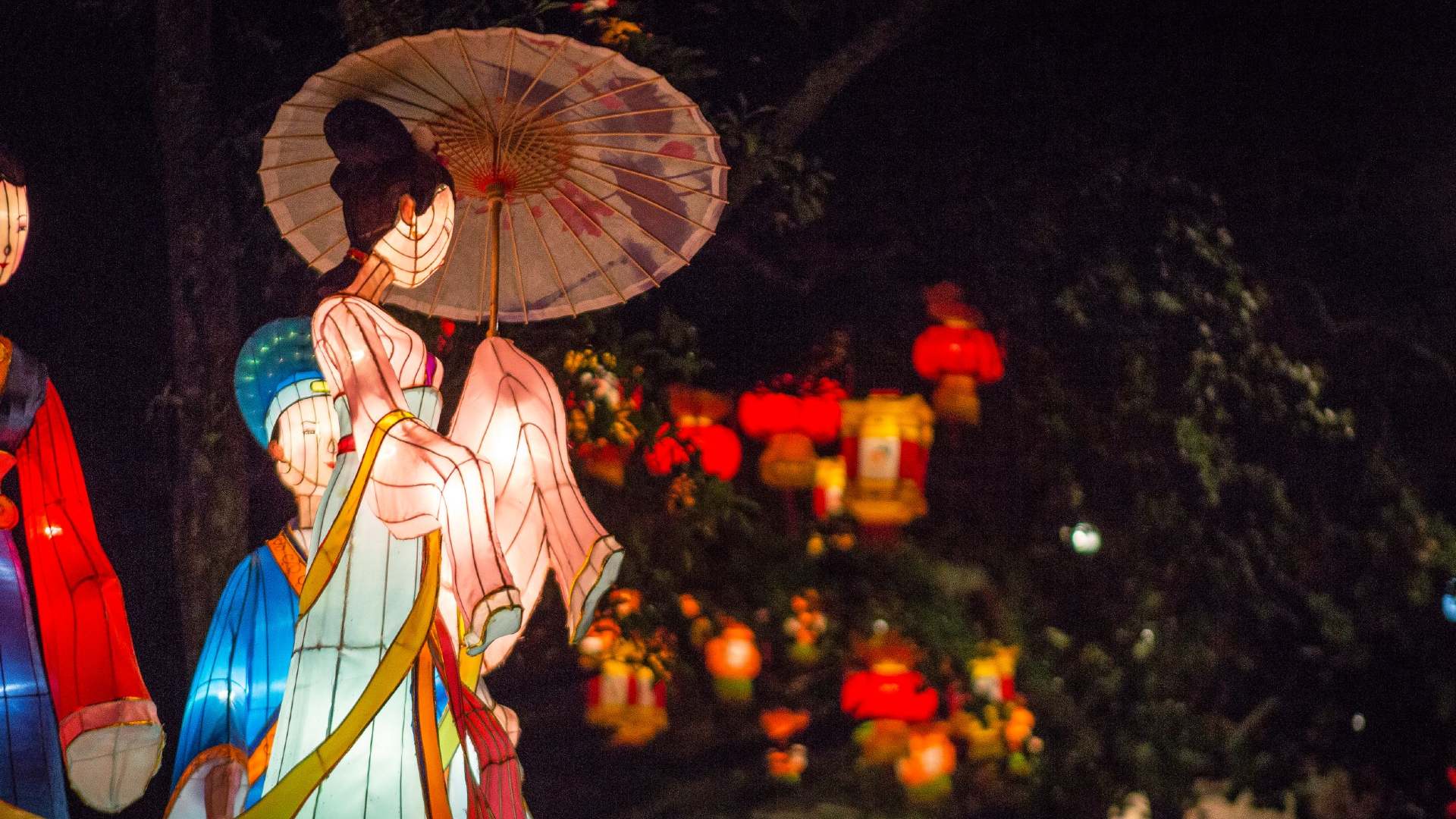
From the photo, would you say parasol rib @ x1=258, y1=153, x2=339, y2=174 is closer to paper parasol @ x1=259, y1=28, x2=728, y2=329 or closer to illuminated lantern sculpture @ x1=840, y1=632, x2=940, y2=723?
paper parasol @ x1=259, y1=28, x2=728, y2=329

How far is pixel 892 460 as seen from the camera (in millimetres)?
6203

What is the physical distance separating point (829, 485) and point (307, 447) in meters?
3.84

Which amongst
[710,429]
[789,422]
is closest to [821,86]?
[710,429]

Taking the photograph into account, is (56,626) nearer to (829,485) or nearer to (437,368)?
(437,368)

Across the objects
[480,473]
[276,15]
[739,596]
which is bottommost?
[739,596]

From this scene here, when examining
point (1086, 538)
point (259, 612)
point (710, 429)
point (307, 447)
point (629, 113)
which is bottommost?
point (1086, 538)

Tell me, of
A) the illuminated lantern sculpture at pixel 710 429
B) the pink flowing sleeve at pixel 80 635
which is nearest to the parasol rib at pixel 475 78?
the pink flowing sleeve at pixel 80 635

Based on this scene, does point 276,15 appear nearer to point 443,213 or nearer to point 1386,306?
point 443,213

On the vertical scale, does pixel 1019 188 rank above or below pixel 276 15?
below

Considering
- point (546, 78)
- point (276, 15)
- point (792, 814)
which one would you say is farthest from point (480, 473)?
point (792, 814)

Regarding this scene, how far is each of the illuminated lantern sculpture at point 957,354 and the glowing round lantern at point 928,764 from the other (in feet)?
4.27

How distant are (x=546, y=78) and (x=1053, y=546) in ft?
11.0

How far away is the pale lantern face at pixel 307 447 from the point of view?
3.05 metres

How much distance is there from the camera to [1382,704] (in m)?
5.14
